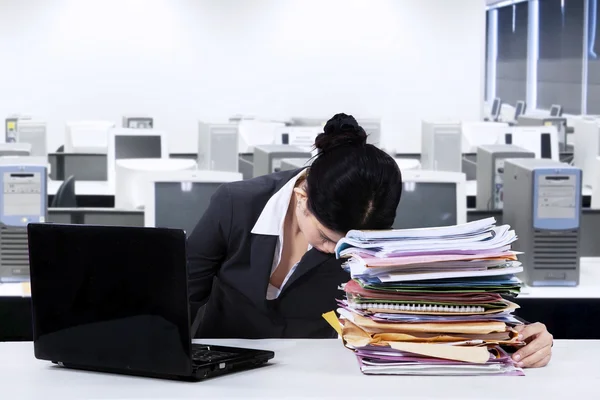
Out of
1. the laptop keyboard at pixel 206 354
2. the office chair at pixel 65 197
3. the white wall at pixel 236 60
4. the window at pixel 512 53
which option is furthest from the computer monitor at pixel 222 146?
the window at pixel 512 53

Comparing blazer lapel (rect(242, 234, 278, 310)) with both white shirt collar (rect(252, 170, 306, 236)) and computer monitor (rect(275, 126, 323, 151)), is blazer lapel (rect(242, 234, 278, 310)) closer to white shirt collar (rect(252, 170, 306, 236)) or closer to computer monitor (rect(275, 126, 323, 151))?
white shirt collar (rect(252, 170, 306, 236))

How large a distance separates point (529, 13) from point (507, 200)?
13982mm

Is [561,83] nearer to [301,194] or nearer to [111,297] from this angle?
[301,194]

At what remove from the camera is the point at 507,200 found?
3.60m

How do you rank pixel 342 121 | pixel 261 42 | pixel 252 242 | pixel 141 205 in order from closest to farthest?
pixel 342 121
pixel 252 242
pixel 141 205
pixel 261 42

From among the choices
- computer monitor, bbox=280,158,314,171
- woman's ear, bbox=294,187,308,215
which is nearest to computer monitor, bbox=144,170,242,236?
computer monitor, bbox=280,158,314,171

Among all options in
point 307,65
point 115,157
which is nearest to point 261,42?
point 307,65

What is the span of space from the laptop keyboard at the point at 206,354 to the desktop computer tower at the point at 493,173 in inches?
113

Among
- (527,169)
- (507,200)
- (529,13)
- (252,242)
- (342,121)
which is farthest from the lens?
(529,13)

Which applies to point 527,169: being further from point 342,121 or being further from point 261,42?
point 261,42

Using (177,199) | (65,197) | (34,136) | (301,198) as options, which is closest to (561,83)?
(34,136)

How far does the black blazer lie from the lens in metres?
2.09

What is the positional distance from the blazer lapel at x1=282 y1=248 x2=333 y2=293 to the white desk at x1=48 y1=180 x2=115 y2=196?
391cm

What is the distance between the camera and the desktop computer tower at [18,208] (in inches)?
135
